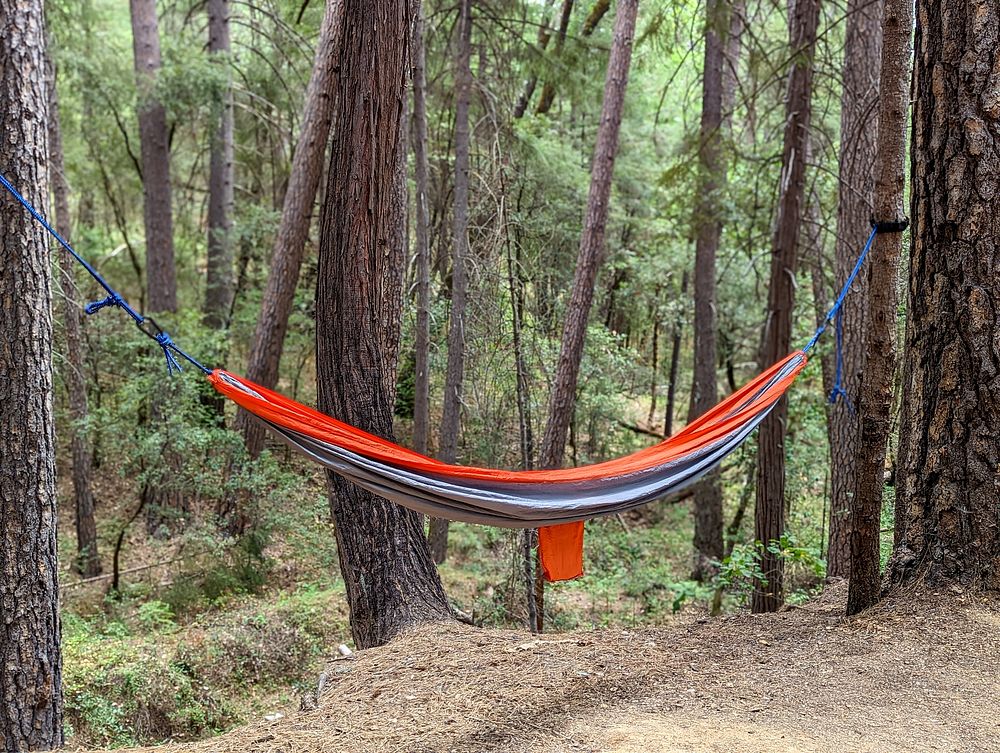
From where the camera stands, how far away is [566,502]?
10.4 ft

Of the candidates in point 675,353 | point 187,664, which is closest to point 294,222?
point 187,664

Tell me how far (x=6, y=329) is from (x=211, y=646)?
263 centimetres

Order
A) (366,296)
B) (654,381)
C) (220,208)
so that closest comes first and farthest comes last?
1. (366,296)
2. (220,208)
3. (654,381)

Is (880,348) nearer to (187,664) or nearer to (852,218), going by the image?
(852,218)

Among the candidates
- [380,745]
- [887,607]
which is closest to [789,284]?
[887,607]

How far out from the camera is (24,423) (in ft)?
10.7

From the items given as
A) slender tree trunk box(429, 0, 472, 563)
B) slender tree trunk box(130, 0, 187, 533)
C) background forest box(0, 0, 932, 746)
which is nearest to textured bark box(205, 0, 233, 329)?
background forest box(0, 0, 932, 746)

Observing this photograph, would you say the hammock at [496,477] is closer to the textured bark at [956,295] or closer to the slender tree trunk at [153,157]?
the textured bark at [956,295]

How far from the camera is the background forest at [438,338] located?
17.5ft

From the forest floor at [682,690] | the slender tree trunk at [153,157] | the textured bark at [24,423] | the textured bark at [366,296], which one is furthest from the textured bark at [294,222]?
the forest floor at [682,690]

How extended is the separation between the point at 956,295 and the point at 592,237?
3.58 m

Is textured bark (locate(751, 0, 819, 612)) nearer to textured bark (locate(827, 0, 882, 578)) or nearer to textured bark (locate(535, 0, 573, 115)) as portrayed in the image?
textured bark (locate(827, 0, 882, 578))

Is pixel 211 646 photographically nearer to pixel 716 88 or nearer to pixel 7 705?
pixel 7 705

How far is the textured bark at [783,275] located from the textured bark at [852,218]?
274 millimetres
